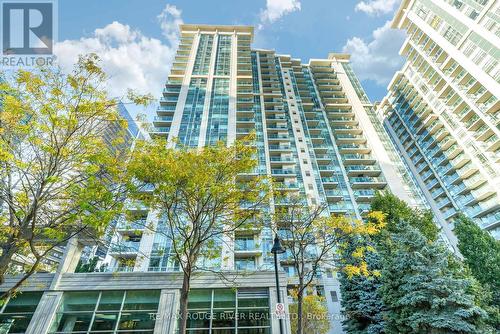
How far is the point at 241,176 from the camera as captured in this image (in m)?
21.5

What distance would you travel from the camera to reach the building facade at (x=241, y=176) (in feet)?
46.0

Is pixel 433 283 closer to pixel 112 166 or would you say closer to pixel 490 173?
pixel 112 166

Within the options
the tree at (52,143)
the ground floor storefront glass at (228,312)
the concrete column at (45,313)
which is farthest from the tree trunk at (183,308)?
the concrete column at (45,313)

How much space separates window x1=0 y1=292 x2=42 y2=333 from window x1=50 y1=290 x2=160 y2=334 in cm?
145

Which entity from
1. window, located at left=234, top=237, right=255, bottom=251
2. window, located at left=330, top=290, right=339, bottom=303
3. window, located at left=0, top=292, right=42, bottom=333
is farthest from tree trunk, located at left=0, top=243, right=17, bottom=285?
window, located at left=330, top=290, right=339, bottom=303

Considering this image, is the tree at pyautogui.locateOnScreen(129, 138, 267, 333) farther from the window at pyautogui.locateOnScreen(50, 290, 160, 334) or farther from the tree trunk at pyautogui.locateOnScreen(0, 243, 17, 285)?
the window at pyautogui.locateOnScreen(50, 290, 160, 334)

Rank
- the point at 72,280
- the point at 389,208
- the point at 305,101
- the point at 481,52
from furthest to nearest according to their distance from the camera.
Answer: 1. the point at 305,101
2. the point at 481,52
3. the point at 389,208
4. the point at 72,280

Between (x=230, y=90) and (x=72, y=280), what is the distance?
38.9m

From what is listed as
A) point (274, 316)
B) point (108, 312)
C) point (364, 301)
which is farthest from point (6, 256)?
point (364, 301)

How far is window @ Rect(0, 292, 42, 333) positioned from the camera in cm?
1327

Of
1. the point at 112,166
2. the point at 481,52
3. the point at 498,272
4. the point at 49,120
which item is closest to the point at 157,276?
the point at 112,166

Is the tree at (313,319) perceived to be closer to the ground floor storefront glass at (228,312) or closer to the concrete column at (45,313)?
the ground floor storefront glass at (228,312)

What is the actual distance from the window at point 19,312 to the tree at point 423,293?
20441mm

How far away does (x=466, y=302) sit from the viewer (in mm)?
12352
